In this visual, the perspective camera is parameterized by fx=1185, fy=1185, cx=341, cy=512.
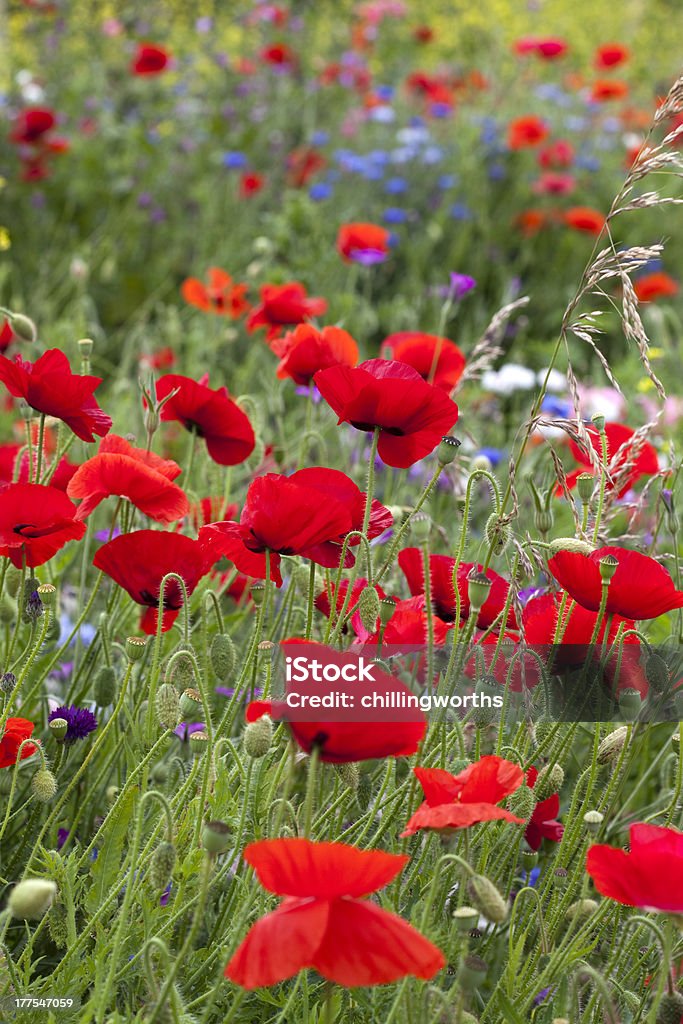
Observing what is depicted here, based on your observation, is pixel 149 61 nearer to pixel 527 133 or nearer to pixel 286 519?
pixel 527 133

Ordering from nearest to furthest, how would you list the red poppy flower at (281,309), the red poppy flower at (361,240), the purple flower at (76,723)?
the purple flower at (76,723) → the red poppy flower at (281,309) → the red poppy flower at (361,240)

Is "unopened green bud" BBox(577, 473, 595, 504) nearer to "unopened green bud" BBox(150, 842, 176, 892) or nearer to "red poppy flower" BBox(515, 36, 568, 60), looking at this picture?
"unopened green bud" BBox(150, 842, 176, 892)

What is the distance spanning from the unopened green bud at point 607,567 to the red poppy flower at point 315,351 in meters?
0.53

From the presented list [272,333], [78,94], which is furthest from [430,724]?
[78,94]

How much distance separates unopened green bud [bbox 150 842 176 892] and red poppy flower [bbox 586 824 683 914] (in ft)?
1.07

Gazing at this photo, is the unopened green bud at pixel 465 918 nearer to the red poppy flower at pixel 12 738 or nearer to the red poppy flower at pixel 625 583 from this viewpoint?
the red poppy flower at pixel 625 583

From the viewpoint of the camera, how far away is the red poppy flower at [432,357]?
5.72ft

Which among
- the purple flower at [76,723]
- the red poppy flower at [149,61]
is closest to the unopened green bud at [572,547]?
the purple flower at [76,723]

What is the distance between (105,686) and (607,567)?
63cm

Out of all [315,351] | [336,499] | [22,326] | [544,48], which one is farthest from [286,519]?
[544,48]

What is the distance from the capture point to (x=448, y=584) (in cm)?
127

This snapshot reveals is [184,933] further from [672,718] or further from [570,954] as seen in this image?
[672,718]

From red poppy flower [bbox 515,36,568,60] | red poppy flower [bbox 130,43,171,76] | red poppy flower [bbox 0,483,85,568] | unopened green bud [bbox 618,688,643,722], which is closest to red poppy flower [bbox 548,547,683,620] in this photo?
unopened green bud [bbox 618,688,643,722]

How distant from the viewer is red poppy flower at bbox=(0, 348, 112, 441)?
1.24m
